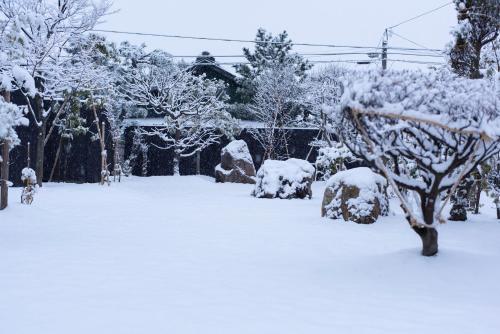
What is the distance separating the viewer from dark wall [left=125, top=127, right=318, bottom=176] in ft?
75.5

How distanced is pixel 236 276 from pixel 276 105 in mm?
19222

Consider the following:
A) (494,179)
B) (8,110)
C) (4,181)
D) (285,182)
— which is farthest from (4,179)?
(494,179)

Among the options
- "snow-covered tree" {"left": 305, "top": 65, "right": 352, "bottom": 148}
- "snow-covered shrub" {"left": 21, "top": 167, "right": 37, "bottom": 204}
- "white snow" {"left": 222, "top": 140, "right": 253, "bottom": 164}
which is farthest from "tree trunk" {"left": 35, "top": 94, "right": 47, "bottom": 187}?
"snow-covered tree" {"left": 305, "top": 65, "right": 352, "bottom": 148}

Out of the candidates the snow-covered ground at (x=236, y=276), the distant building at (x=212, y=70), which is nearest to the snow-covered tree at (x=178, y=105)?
the distant building at (x=212, y=70)

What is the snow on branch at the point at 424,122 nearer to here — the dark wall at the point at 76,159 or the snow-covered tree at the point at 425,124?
the snow-covered tree at the point at 425,124

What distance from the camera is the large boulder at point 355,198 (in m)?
9.44

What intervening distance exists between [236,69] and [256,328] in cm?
2516

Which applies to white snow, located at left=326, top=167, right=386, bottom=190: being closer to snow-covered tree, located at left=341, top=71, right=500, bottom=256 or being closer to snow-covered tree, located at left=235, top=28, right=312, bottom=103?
snow-covered tree, located at left=341, top=71, right=500, bottom=256

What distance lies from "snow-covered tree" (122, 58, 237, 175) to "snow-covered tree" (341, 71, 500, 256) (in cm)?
1609

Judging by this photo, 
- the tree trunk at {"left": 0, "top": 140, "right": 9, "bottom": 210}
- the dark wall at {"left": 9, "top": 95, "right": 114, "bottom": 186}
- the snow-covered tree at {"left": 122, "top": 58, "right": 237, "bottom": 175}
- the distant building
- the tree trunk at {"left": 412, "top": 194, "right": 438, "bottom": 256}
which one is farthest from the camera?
the distant building

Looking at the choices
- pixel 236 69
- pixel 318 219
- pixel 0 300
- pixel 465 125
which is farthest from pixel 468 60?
pixel 236 69

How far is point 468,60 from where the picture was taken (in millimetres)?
10078

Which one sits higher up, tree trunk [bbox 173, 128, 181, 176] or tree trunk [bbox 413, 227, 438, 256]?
tree trunk [bbox 173, 128, 181, 176]

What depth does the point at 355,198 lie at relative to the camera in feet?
31.5
